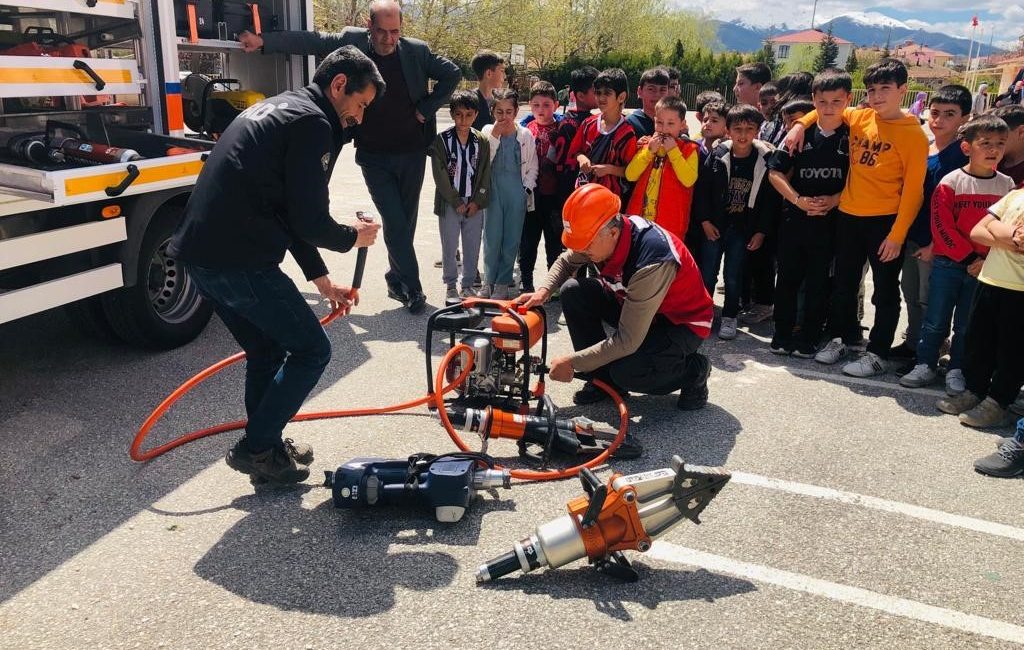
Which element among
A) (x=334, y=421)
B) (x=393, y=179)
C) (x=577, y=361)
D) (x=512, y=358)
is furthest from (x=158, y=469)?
(x=393, y=179)

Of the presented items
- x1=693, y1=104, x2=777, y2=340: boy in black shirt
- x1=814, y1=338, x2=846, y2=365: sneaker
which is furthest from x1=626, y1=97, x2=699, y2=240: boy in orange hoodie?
x1=814, y1=338, x2=846, y2=365: sneaker

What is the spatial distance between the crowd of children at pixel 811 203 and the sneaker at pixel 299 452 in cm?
289

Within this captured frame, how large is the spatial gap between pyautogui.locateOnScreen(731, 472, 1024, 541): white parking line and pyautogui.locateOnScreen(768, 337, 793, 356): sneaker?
6.31 ft

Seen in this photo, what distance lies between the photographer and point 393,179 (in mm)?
5891

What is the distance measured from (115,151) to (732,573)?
3893mm

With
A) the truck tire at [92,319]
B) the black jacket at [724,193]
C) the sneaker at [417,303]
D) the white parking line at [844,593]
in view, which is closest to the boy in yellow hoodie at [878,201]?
the black jacket at [724,193]

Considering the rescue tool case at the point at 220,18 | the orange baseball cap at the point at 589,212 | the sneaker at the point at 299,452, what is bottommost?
the sneaker at the point at 299,452

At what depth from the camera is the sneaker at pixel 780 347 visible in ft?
17.7

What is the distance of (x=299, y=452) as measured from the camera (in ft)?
11.4

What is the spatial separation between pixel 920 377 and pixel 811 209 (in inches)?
50.5

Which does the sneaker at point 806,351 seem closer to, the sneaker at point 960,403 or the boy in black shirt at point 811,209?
the boy in black shirt at point 811,209

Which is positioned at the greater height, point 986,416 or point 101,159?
point 101,159

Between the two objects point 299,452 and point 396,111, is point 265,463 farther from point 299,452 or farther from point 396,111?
point 396,111

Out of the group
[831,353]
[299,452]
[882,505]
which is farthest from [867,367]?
[299,452]
